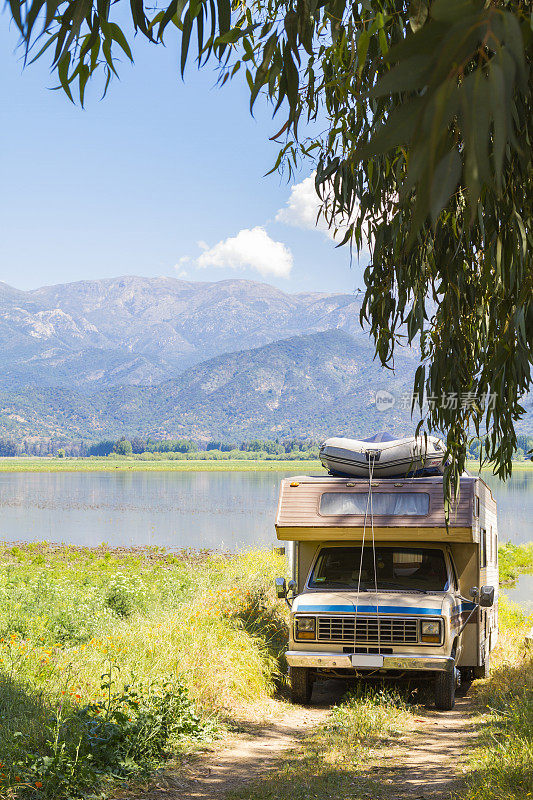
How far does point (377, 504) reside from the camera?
10.1m

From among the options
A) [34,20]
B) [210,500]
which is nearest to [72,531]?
[210,500]

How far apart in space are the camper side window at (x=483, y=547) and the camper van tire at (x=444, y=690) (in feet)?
6.65

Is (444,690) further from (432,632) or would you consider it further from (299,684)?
(299,684)

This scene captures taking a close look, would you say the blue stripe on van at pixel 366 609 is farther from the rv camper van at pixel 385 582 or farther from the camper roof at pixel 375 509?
the camper roof at pixel 375 509

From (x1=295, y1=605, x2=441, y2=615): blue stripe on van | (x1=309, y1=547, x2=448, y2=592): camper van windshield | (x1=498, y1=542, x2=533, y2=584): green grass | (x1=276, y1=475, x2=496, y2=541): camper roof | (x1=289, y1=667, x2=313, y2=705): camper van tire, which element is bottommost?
(x1=498, y1=542, x2=533, y2=584): green grass

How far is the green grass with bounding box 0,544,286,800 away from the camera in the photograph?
6.00m

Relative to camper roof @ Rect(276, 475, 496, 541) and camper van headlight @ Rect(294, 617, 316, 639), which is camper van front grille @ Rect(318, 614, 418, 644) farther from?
camper roof @ Rect(276, 475, 496, 541)

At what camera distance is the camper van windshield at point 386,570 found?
10062 mm

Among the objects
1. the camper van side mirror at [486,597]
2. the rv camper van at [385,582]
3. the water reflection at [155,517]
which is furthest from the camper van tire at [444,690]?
the water reflection at [155,517]

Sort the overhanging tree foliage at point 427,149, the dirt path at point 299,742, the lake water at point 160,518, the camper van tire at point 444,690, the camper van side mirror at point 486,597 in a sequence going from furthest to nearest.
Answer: the lake water at point 160,518, the camper van side mirror at point 486,597, the camper van tire at point 444,690, the dirt path at point 299,742, the overhanging tree foliage at point 427,149

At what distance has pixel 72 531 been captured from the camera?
40500 millimetres

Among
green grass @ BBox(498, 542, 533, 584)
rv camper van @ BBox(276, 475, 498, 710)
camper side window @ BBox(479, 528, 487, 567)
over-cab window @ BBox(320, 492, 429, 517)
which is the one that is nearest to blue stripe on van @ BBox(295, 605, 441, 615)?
rv camper van @ BBox(276, 475, 498, 710)

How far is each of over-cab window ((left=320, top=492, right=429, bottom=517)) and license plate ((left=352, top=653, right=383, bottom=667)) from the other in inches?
67.2

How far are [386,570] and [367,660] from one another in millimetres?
1431
